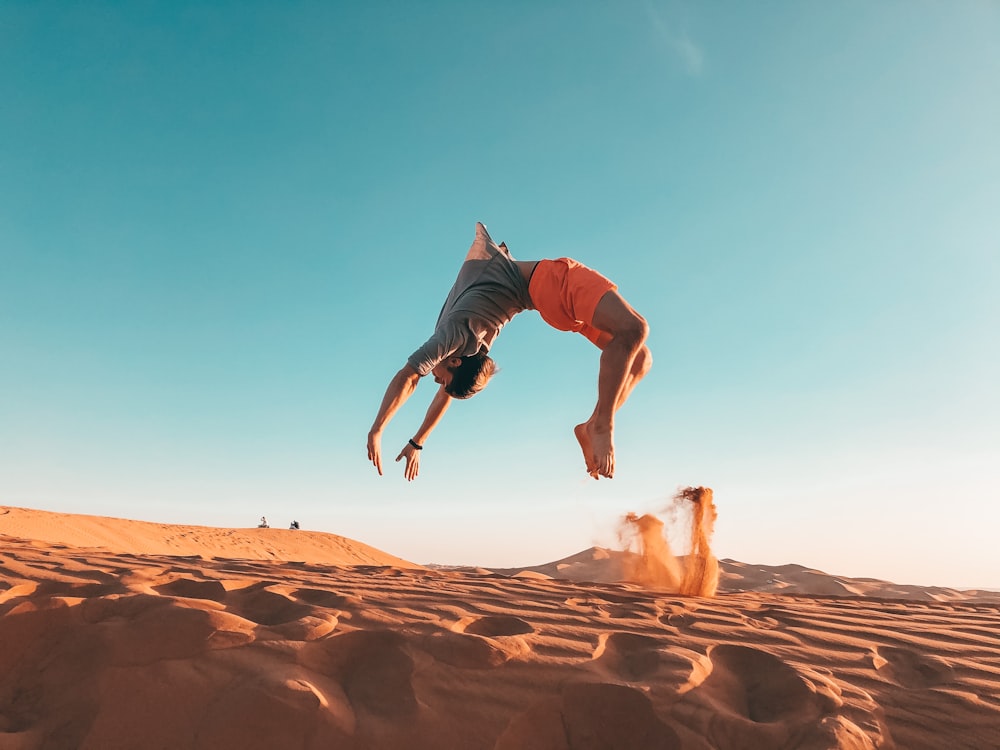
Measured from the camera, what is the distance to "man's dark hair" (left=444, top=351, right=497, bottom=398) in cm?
387

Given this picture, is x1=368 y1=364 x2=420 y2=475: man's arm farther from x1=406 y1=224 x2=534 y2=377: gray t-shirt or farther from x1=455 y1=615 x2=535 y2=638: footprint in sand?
x1=455 y1=615 x2=535 y2=638: footprint in sand

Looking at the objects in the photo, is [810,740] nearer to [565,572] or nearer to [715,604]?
[715,604]

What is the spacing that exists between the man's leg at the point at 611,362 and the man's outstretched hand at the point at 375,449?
4.14 feet

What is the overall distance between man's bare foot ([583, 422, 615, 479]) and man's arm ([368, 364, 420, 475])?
1.06 meters

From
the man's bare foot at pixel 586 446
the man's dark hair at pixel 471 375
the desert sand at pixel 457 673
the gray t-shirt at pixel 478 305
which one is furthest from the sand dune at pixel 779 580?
the desert sand at pixel 457 673

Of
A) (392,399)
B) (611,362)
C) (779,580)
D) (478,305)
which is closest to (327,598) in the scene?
(392,399)

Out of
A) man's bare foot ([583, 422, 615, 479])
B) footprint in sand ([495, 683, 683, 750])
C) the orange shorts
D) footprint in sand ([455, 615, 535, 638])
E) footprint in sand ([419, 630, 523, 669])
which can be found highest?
the orange shorts

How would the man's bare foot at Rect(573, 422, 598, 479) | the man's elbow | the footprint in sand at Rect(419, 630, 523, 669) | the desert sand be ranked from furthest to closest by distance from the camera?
the man's elbow, the man's bare foot at Rect(573, 422, 598, 479), the footprint in sand at Rect(419, 630, 523, 669), the desert sand

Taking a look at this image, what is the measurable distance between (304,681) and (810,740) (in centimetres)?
119

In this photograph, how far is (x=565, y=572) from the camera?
6004 millimetres

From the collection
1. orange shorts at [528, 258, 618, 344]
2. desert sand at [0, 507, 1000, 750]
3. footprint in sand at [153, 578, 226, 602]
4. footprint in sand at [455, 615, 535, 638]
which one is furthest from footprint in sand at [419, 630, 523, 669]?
orange shorts at [528, 258, 618, 344]

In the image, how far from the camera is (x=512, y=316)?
3.78 metres

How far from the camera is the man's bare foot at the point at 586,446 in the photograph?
126 inches

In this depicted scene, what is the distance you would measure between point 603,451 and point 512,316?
117 centimetres
